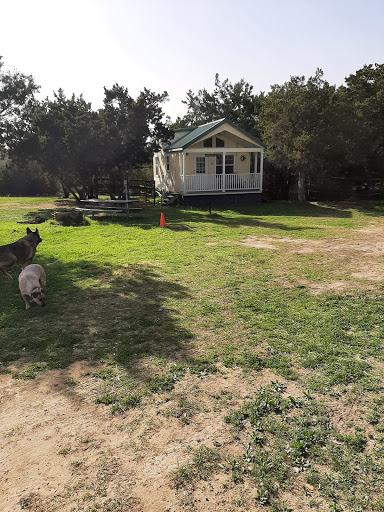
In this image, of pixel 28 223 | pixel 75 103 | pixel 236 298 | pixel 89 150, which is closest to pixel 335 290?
pixel 236 298

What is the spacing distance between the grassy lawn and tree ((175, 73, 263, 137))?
87.9ft

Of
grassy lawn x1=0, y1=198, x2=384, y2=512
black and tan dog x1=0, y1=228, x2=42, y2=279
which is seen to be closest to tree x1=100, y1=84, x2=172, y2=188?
grassy lawn x1=0, y1=198, x2=384, y2=512

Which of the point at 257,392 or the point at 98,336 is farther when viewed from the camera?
the point at 98,336

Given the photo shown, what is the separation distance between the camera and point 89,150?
22.8m

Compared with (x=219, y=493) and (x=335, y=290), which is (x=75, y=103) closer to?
(x=335, y=290)

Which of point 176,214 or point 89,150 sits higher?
point 89,150

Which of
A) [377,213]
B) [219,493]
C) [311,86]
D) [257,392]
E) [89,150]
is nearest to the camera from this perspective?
[219,493]

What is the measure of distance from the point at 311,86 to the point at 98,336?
829 inches

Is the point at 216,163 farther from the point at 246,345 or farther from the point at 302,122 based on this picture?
the point at 246,345

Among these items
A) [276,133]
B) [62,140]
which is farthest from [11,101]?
[276,133]

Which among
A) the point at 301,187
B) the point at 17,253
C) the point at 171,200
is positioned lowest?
the point at 17,253

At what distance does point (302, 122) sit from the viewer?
20.9 m

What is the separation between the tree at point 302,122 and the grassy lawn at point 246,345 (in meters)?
11.2

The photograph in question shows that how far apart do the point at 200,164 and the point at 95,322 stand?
20917 mm
